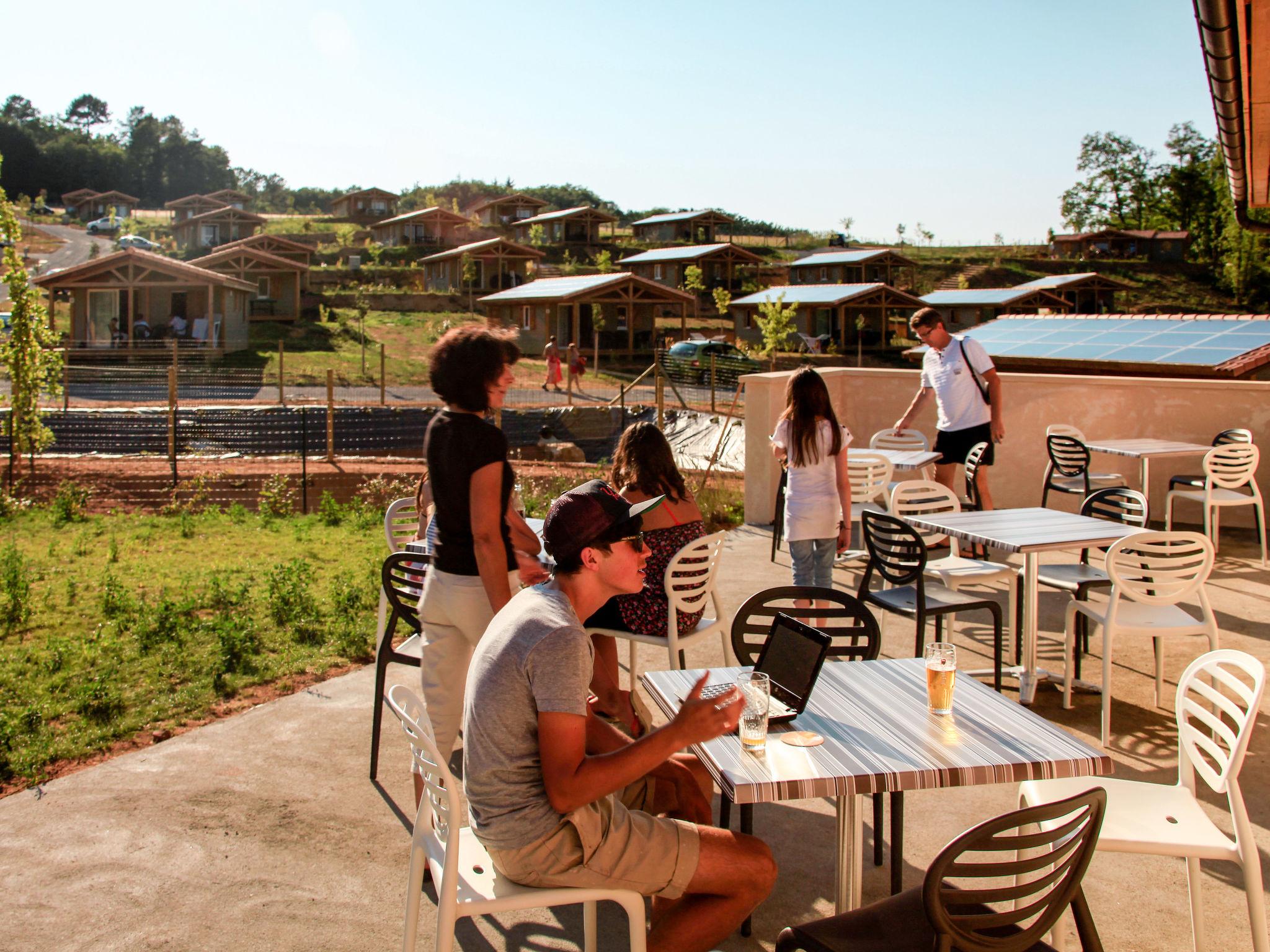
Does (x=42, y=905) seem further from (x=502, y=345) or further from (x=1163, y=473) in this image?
(x=1163, y=473)

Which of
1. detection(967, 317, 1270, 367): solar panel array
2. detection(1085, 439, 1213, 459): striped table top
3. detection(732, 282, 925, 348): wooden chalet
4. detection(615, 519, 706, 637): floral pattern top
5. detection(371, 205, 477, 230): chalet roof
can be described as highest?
detection(371, 205, 477, 230): chalet roof

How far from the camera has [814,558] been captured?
5.64m

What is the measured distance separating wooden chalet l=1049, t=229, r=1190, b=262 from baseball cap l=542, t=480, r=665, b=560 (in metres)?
73.6

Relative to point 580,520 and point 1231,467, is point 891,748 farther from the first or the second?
point 1231,467

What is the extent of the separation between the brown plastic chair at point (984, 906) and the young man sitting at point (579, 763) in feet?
0.99

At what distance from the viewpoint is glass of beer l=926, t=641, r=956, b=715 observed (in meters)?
2.91

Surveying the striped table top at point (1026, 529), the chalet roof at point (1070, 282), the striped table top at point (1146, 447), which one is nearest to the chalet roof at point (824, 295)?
the chalet roof at point (1070, 282)

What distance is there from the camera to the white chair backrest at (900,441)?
8961 millimetres

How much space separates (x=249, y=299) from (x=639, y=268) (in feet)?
71.3

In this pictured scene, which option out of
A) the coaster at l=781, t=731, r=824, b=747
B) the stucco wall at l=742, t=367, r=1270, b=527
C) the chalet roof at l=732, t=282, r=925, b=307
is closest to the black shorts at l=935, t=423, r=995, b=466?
the stucco wall at l=742, t=367, r=1270, b=527

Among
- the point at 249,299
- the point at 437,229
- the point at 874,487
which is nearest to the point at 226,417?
the point at 874,487

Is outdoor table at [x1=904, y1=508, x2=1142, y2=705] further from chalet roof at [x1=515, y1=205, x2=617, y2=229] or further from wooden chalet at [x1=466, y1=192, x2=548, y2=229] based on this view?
wooden chalet at [x1=466, y1=192, x2=548, y2=229]

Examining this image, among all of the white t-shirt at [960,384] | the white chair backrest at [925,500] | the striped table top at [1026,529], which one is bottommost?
the striped table top at [1026,529]

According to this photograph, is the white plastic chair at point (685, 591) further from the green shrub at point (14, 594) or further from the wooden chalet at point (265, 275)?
the wooden chalet at point (265, 275)
